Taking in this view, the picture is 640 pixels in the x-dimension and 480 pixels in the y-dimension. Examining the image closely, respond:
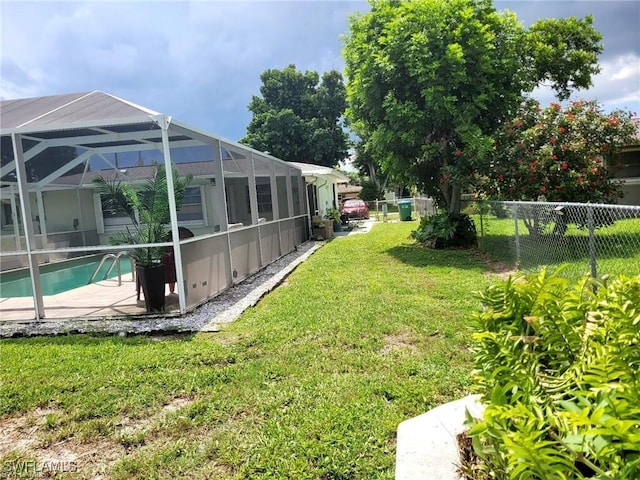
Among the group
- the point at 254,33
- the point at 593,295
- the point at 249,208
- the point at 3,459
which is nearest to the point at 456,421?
the point at 593,295

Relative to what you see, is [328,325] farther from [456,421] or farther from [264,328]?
[456,421]

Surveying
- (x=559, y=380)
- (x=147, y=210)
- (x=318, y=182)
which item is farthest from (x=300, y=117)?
(x=559, y=380)

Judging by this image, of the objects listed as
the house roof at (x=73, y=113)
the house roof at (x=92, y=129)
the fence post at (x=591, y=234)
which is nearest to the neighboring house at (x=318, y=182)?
the house roof at (x=92, y=129)

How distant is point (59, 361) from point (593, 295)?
191 inches

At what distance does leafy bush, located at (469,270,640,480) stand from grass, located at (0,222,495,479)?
3.45ft

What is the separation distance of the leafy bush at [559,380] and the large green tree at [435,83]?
29.2 feet

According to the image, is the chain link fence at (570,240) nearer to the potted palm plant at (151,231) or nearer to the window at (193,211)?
the potted palm plant at (151,231)

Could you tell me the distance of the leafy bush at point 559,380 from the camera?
1342 mm

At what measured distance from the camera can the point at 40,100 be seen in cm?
720

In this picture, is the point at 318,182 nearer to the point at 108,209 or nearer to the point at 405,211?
the point at 405,211

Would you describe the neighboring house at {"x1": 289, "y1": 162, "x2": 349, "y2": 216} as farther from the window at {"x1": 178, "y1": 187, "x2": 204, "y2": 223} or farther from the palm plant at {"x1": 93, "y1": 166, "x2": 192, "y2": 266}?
the palm plant at {"x1": 93, "y1": 166, "x2": 192, "y2": 266}

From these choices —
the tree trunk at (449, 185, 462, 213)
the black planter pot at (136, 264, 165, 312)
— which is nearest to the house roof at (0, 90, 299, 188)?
the black planter pot at (136, 264, 165, 312)

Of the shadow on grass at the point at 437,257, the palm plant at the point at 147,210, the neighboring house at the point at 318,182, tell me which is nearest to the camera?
the palm plant at the point at 147,210

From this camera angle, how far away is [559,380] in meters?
1.76
